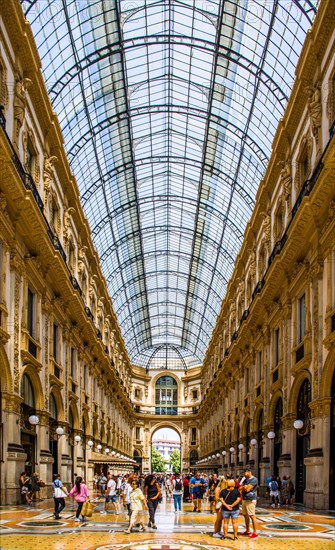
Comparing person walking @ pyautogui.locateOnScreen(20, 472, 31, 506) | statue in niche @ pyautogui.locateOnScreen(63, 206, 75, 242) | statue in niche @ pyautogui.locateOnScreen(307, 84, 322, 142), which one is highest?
statue in niche @ pyautogui.locateOnScreen(307, 84, 322, 142)

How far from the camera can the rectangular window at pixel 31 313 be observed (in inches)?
1155

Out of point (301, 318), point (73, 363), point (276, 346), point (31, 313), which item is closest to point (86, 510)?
point (31, 313)

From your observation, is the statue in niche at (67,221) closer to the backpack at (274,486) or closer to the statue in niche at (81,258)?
the statue in niche at (81,258)

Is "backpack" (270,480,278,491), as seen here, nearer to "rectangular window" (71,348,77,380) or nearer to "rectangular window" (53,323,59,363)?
"rectangular window" (53,323,59,363)

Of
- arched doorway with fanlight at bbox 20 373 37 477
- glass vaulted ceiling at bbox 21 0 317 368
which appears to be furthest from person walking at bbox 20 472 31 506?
glass vaulted ceiling at bbox 21 0 317 368

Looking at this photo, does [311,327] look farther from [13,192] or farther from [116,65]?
[116,65]

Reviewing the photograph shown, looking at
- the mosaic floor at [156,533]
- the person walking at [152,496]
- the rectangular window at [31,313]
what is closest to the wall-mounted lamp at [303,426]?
the mosaic floor at [156,533]

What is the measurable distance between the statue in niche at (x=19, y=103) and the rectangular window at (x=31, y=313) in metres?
7.53

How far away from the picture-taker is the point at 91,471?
46.5m

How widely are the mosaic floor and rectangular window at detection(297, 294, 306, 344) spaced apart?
8.10 metres

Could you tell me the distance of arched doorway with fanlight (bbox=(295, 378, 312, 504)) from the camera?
2750cm

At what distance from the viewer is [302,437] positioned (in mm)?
28531

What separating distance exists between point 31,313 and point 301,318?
467 inches

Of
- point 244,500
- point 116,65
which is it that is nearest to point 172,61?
point 116,65
